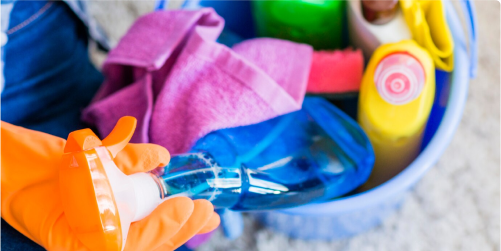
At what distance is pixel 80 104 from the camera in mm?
567

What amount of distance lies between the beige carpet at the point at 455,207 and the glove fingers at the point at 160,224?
1.08ft

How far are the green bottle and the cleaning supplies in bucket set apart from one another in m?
0.11

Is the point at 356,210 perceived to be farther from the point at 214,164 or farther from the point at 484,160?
the point at 484,160

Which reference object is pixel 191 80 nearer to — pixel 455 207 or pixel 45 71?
pixel 45 71

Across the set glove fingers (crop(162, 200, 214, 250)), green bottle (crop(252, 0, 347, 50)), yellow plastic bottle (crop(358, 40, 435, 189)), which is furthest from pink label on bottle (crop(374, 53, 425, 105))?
glove fingers (crop(162, 200, 214, 250))

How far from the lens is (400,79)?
0.45 metres

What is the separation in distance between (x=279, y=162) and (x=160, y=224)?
0.54ft

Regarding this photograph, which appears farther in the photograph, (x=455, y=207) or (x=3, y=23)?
(x=455, y=207)

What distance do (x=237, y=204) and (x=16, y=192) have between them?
20 cm

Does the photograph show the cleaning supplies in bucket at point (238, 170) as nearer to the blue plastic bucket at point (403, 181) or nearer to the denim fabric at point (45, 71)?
the blue plastic bucket at point (403, 181)

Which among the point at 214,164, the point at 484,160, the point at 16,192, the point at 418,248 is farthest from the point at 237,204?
the point at 484,160

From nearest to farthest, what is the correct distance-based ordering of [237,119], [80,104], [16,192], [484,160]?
[16,192] → [237,119] → [80,104] → [484,160]

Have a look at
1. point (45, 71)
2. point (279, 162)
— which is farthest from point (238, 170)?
point (45, 71)

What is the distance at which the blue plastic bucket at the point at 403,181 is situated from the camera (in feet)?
1.47
